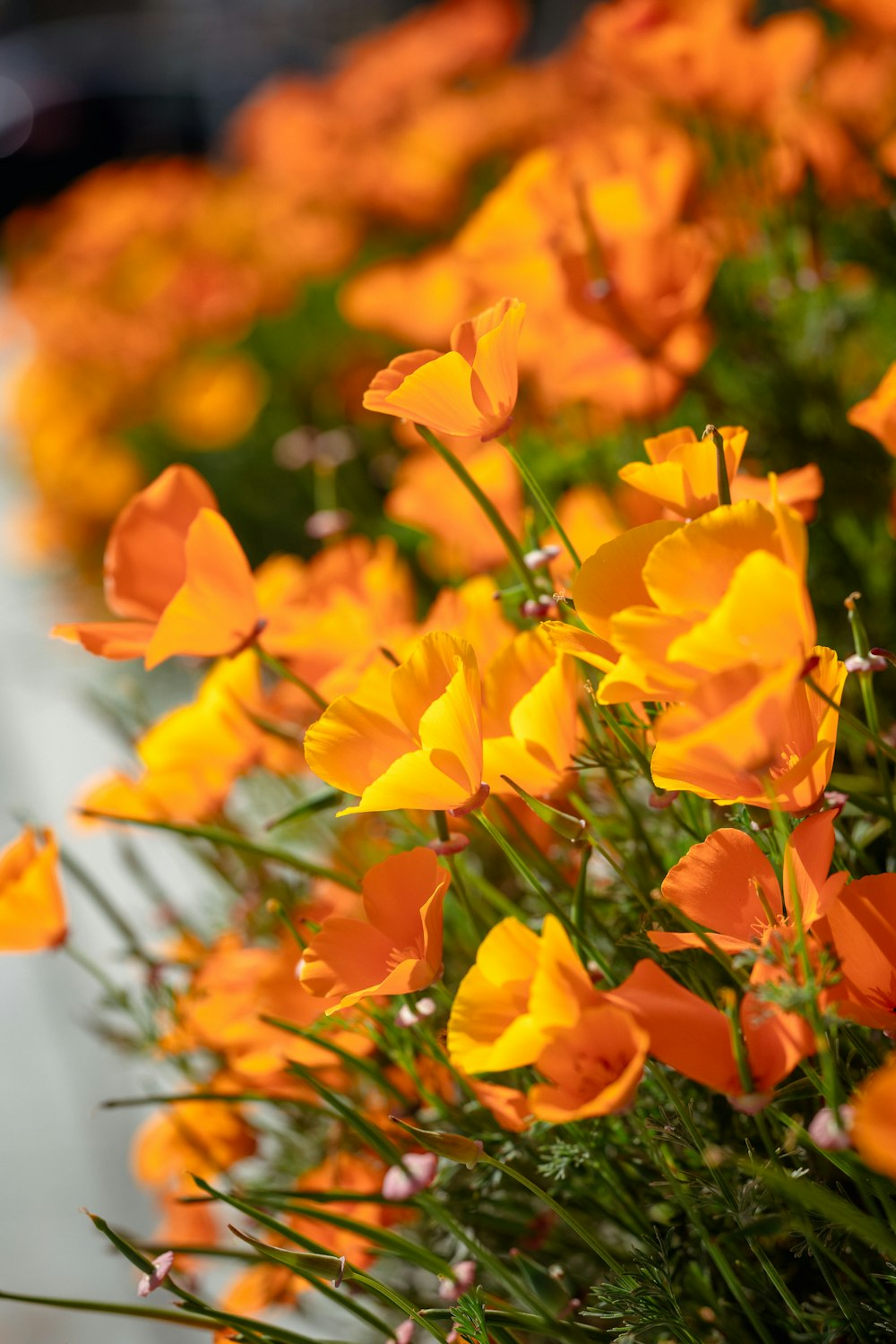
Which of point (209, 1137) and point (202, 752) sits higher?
point (202, 752)

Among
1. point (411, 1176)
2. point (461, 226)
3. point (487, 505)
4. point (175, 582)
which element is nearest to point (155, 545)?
point (175, 582)

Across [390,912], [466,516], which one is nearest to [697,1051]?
[390,912]

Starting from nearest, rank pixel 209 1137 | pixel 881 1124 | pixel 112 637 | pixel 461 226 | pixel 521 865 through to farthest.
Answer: pixel 881 1124
pixel 521 865
pixel 112 637
pixel 209 1137
pixel 461 226

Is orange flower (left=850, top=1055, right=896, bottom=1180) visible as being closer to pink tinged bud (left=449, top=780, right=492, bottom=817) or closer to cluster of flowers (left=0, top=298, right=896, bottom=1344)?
cluster of flowers (left=0, top=298, right=896, bottom=1344)

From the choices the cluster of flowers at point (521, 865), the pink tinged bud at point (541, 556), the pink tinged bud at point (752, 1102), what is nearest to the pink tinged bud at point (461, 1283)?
the cluster of flowers at point (521, 865)

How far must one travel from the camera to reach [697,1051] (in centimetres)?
29

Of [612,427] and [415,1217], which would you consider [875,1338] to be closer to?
[415,1217]

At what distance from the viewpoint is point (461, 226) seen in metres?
1.35

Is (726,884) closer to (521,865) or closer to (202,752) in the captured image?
(521,865)

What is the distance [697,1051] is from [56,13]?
8306 millimetres

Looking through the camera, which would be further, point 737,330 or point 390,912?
point 737,330

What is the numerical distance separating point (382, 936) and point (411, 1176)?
66 mm

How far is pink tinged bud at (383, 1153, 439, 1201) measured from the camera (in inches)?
13.1

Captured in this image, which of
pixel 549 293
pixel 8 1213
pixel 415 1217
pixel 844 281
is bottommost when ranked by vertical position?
pixel 8 1213
